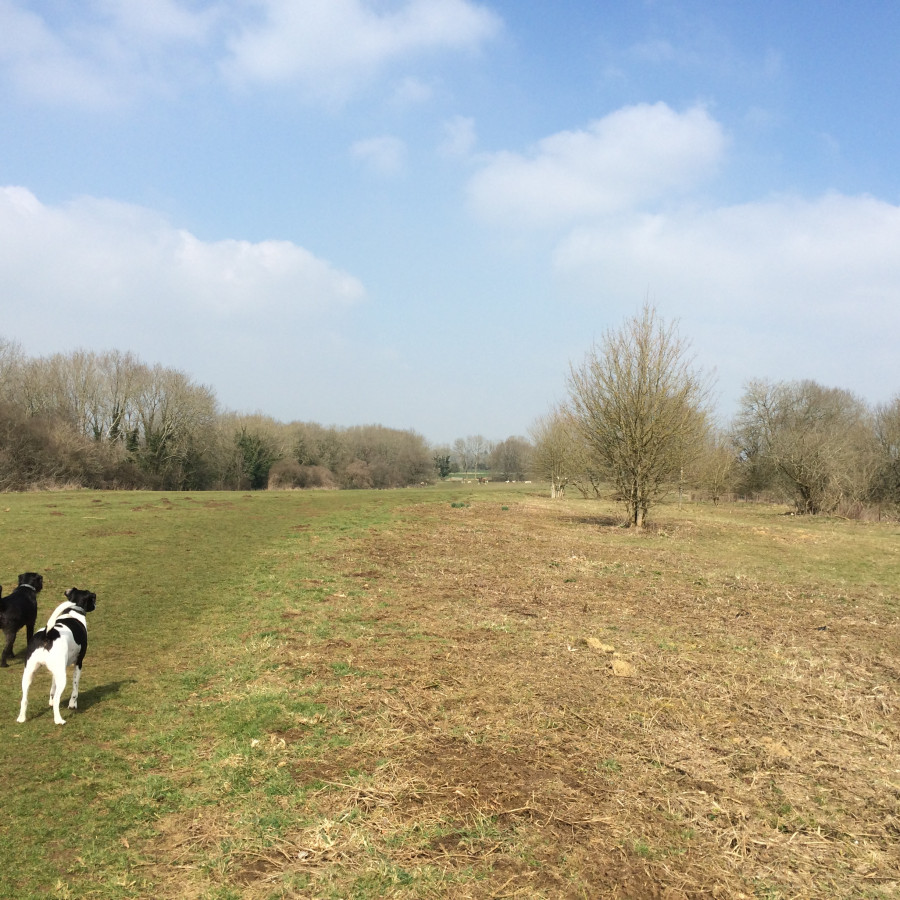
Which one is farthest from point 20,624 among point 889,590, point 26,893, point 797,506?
point 797,506

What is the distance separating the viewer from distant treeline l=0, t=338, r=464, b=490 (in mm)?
42844

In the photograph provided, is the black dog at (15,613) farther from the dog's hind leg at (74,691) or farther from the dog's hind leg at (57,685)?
the dog's hind leg at (57,685)

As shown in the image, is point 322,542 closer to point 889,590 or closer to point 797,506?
point 889,590

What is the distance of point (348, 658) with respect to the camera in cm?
803

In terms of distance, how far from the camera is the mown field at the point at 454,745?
3930 millimetres

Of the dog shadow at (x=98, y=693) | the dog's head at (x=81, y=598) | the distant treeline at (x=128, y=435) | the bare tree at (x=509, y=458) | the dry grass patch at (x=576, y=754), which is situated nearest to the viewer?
the dry grass patch at (x=576, y=754)

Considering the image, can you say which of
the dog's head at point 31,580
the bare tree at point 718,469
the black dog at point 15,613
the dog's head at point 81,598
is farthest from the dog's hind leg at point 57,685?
the bare tree at point 718,469

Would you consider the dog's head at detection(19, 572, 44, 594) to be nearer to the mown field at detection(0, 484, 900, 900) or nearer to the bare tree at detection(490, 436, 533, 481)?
the mown field at detection(0, 484, 900, 900)

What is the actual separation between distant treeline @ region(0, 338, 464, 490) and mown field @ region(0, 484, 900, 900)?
118 feet

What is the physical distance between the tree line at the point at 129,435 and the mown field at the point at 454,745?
118 feet

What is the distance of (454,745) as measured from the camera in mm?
5574

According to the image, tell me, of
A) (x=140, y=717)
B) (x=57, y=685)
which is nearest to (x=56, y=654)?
(x=57, y=685)

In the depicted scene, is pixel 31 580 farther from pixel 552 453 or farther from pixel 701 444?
pixel 552 453

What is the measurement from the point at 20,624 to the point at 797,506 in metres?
42.8
